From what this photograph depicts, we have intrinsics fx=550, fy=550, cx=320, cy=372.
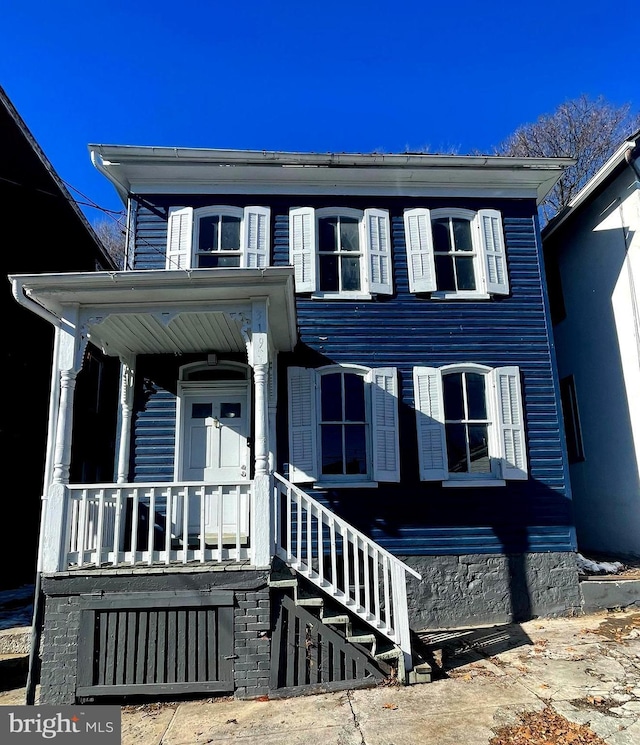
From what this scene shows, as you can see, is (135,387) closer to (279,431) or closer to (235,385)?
(235,385)

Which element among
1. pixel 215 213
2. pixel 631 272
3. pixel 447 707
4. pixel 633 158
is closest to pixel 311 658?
pixel 447 707

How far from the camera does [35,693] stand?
205 inches

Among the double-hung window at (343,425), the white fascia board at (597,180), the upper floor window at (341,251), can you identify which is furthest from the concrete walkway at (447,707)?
the white fascia board at (597,180)

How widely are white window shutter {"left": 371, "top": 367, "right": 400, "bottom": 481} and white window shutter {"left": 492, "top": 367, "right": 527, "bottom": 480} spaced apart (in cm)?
143

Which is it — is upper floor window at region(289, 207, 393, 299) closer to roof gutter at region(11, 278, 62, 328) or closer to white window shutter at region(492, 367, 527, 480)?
white window shutter at region(492, 367, 527, 480)

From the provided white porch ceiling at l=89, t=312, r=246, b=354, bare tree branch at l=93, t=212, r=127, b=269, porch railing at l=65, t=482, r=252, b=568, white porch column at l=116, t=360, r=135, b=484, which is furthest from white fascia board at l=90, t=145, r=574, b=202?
bare tree branch at l=93, t=212, r=127, b=269

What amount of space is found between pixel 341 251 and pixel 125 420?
12.7ft

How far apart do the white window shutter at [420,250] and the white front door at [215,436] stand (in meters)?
2.97

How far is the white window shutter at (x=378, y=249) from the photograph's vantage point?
7.95m

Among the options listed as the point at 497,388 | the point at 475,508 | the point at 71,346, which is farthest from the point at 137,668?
the point at 497,388

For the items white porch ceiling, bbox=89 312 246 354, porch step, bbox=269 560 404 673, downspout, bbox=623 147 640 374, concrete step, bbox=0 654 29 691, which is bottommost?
concrete step, bbox=0 654 29 691

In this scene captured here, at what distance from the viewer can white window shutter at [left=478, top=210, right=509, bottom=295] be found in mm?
8062

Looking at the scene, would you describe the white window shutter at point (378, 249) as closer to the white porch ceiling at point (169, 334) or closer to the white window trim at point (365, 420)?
the white window trim at point (365, 420)

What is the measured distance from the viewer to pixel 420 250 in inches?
320
